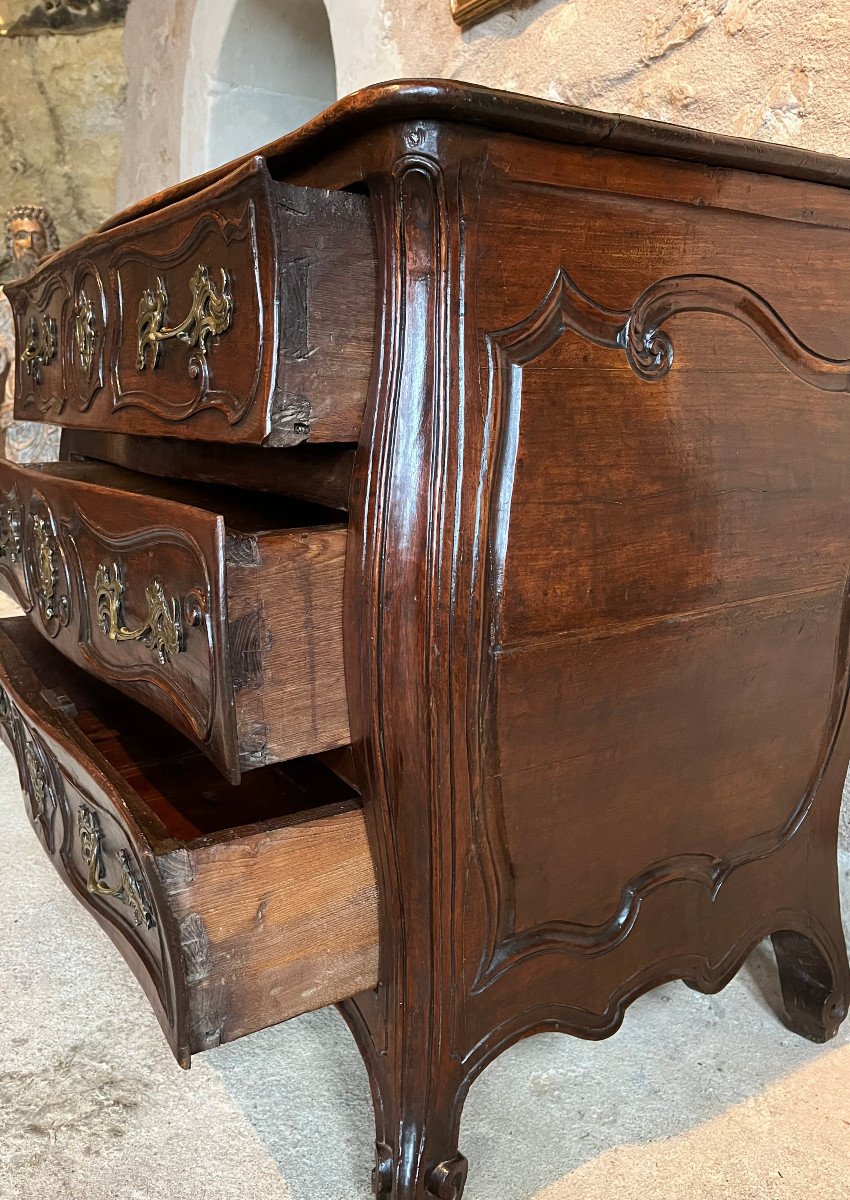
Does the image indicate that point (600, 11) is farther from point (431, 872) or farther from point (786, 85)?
point (431, 872)

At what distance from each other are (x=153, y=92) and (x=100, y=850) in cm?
282

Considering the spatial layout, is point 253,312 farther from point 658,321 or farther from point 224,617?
point 658,321

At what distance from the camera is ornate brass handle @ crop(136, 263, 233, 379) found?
0.67 meters

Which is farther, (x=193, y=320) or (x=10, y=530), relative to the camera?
(x=10, y=530)

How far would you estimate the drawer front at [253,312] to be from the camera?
62cm

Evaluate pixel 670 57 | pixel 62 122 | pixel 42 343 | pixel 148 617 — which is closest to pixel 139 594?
pixel 148 617

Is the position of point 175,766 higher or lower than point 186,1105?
higher

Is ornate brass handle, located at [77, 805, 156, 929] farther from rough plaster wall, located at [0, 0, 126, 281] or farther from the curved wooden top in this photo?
rough plaster wall, located at [0, 0, 126, 281]

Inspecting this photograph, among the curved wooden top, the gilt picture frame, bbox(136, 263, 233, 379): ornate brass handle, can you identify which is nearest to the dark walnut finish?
bbox(136, 263, 233, 379): ornate brass handle

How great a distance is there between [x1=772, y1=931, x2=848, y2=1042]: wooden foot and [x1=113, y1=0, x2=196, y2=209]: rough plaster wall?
2.60 metres

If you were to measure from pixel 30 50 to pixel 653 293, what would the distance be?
3.40m

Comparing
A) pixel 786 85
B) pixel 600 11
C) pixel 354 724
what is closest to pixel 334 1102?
pixel 354 724

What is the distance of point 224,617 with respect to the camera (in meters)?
0.62

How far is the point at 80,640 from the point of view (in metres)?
0.94
